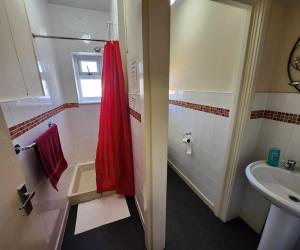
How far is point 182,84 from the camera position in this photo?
2.02 m

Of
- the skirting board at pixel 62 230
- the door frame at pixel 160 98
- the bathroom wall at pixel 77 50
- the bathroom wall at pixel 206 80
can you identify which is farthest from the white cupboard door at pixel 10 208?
the bathroom wall at pixel 77 50

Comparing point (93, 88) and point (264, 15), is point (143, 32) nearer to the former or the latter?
point (264, 15)

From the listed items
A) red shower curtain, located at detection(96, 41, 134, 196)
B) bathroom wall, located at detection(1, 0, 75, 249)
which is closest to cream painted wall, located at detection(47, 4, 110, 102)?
bathroom wall, located at detection(1, 0, 75, 249)

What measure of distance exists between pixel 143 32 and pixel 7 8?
1.04 meters

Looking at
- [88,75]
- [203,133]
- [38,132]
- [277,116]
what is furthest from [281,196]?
[88,75]

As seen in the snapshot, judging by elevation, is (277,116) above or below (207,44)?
below

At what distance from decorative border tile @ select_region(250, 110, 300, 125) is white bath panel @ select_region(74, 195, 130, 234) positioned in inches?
67.8

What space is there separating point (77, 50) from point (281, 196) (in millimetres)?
2881

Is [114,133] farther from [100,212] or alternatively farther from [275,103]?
[275,103]

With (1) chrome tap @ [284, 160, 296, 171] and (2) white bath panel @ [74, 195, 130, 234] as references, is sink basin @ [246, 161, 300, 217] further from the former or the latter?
(2) white bath panel @ [74, 195, 130, 234]

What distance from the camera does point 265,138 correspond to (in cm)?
126

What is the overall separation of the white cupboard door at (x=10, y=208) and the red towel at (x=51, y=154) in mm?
447

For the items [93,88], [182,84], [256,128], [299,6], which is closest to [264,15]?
[299,6]

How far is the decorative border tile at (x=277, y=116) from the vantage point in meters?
1.05
